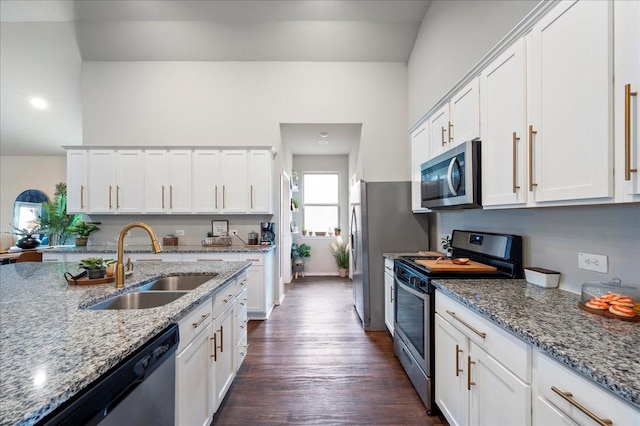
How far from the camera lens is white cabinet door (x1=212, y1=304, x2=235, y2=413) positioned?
1.76 meters

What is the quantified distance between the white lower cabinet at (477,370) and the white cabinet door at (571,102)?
2.28 ft

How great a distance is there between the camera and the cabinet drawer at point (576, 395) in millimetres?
736

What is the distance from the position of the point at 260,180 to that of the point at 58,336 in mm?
3220

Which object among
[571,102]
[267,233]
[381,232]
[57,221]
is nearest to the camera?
[571,102]

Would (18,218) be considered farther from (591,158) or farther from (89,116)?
(591,158)

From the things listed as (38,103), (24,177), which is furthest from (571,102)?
(24,177)

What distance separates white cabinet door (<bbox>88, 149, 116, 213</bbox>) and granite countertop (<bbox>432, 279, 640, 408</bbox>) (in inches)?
179

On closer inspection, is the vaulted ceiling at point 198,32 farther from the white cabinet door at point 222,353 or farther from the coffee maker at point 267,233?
the white cabinet door at point 222,353

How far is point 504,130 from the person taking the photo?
5.40ft

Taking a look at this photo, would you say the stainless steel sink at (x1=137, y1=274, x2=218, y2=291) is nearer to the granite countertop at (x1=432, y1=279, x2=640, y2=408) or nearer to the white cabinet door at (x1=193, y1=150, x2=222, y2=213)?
the granite countertop at (x1=432, y1=279, x2=640, y2=408)

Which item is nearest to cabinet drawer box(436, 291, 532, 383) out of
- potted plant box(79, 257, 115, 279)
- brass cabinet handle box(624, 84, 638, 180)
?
brass cabinet handle box(624, 84, 638, 180)

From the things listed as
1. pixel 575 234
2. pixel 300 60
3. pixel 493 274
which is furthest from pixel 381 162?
pixel 575 234

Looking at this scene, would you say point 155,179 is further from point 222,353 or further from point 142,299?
point 222,353

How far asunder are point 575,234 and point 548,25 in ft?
3.45
